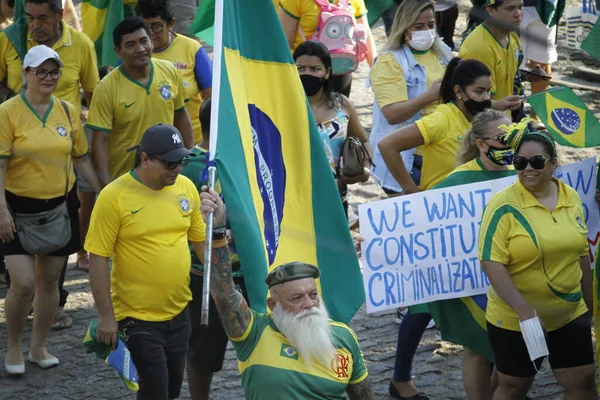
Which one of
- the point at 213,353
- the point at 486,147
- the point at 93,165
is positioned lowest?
the point at 213,353

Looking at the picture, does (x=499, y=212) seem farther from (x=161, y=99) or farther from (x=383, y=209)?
(x=161, y=99)

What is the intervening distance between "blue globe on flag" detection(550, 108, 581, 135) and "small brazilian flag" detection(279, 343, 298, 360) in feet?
9.34

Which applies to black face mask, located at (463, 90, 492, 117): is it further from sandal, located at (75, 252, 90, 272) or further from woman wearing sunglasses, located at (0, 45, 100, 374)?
sandal, located at (75, 252, 90, 272)

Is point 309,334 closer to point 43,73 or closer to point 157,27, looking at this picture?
point 43,73

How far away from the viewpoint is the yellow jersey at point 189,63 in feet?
28.2

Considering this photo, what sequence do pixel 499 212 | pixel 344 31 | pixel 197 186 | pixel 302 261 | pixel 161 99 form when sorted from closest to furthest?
pixel 302 261, pixel 499 212, pixel 197 186, pixel 161 99, pixel 344 31

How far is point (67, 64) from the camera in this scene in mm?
8375

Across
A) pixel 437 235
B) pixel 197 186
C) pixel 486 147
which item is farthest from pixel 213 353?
pixel 486 147

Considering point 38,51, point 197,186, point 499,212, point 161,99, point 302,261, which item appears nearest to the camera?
point 302,261

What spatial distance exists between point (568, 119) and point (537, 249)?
148 centimetres

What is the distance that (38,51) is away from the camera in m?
7.34

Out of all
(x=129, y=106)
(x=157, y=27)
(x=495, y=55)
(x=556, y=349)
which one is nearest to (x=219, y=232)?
(x=556, y=349)

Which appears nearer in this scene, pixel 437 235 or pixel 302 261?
pixel 302 261

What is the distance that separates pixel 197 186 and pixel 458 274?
161 centimetres
